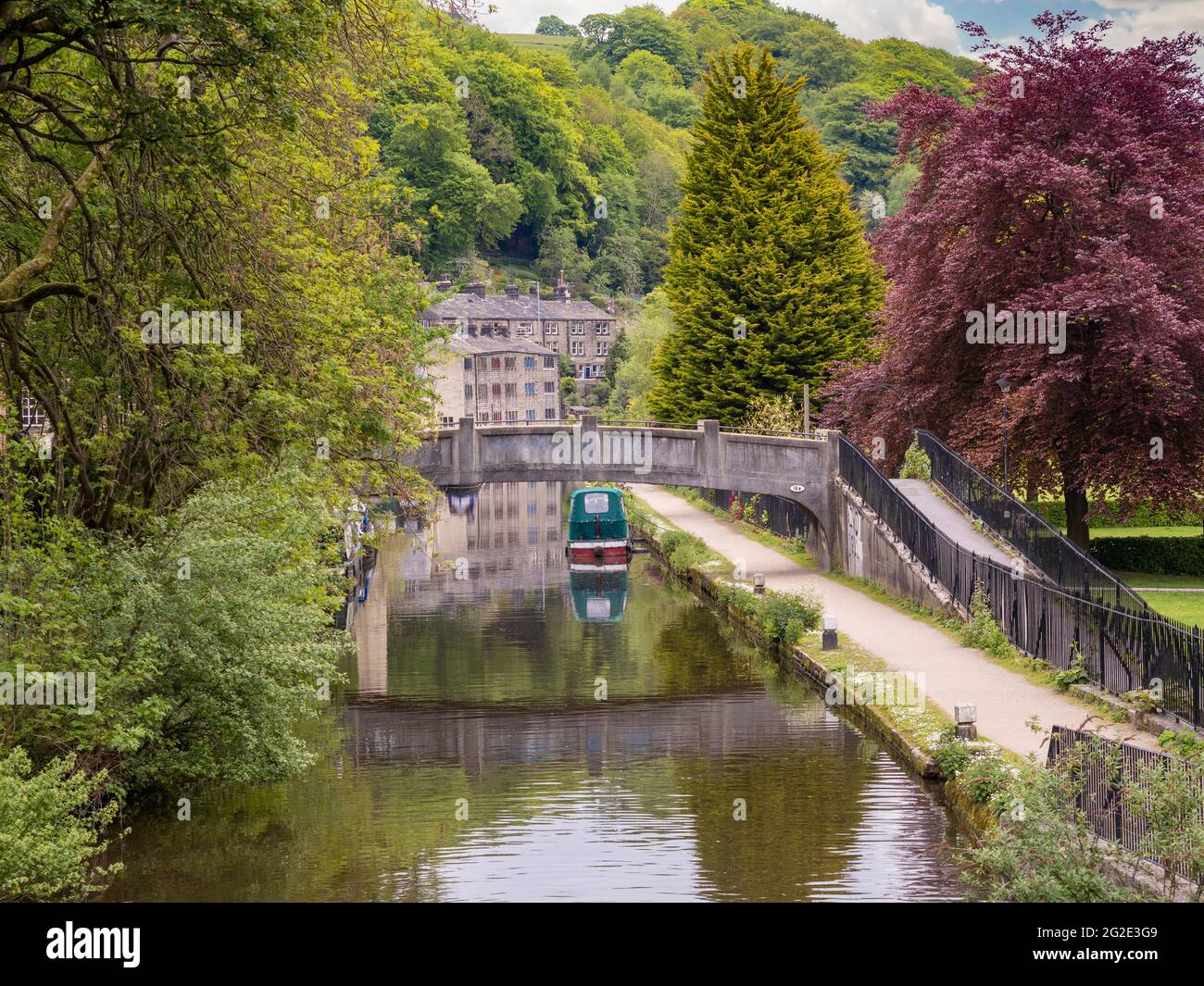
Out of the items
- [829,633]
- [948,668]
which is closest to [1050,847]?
[948,668]

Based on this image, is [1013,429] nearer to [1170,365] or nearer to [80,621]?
[1170,365]

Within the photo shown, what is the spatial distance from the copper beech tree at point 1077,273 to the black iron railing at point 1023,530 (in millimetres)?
631

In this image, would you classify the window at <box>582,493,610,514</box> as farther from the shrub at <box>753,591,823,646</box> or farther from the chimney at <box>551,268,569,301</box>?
the chimney at <box>551,268,569,301</box>

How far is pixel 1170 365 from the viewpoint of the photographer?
29578mm

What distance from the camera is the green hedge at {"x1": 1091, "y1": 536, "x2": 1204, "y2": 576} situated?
34812 mm

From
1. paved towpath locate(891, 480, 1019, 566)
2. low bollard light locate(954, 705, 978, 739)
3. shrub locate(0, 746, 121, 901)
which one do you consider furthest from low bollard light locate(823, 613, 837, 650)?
shrub locate(0, 746, 121, 901)

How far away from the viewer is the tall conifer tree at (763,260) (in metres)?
50.0

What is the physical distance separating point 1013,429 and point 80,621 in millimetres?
20904

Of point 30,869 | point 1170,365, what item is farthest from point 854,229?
point 30,869

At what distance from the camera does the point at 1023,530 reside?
94.0ft

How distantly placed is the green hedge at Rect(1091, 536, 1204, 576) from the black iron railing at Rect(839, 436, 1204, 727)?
554cm

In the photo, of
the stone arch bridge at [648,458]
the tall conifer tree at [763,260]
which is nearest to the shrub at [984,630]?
the stone arch bridge at [648,458]
